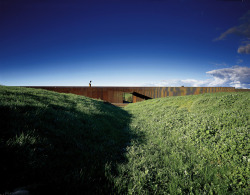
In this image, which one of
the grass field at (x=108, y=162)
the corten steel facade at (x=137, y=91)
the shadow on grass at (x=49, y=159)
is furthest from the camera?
the corten steel facade at (x=137, y=91)

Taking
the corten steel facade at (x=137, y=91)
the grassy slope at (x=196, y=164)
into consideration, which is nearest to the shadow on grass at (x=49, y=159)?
the grassy slope at (x=196, y=164)

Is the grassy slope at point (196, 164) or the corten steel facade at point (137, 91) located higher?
the corten steel facade at point (137, 91)

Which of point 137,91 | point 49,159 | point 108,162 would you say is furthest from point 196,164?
point 137,91

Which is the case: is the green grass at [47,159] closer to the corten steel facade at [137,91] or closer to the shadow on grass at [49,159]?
the shadow on grass at [49,159]

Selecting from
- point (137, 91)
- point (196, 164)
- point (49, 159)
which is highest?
point (137, 91)

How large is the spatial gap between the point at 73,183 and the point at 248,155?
4873 mm

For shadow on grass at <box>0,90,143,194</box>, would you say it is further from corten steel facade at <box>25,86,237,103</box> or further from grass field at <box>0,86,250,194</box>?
corten steel facade at <box>25,86,237,103</box>

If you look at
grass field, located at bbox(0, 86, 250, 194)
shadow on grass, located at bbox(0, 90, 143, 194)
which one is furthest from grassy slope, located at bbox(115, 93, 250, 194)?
shadow on grass, located at bbox(0, 90, 143, 194)

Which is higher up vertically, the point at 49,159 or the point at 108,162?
the point at 49,159

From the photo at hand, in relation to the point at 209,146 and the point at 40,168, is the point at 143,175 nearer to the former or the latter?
A: the point at 40,168

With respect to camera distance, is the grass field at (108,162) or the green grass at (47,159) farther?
the grass field at (108,162)

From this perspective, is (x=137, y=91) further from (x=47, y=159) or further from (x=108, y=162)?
(x=47, y=159)

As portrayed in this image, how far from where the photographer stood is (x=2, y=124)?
3031mm

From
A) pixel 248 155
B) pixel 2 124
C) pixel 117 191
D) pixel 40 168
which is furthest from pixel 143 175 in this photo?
pixel 2 124
